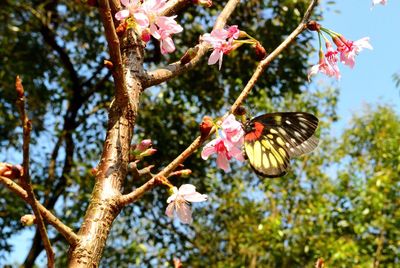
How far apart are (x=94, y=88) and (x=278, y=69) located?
2.47 meters

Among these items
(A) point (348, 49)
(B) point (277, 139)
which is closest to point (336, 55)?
(A) point (348, 49)

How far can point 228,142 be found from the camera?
4.72 ft

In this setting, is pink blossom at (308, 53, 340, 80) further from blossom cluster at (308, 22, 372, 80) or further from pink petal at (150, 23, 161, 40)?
pink petal at (150, 23, 161, 40)

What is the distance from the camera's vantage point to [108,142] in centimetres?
139

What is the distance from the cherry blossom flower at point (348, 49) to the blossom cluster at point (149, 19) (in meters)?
0.62

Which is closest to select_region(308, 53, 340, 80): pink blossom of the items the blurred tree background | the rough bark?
the rough bark

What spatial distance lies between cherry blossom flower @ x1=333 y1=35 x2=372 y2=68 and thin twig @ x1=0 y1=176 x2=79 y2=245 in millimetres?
1138

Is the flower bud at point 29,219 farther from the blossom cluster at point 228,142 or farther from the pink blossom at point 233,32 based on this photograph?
the pink blossom at point 233,32

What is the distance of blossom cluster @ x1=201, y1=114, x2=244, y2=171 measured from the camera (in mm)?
1367

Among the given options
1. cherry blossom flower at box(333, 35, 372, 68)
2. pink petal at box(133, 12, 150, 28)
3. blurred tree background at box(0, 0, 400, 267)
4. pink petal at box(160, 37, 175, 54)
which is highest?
blurred tree background at box(0, 0, 400, 267)

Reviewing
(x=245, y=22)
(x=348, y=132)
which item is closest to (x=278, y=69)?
(x=245, y=22)

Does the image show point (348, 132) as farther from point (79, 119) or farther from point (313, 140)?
point (313, 140)

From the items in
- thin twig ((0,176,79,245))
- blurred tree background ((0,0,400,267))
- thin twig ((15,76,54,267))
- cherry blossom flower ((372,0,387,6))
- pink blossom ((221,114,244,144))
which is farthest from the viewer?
blurred tree background ((0,0,400,267))

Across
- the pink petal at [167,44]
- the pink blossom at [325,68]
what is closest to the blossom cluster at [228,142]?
the pink petal at [167,44]
